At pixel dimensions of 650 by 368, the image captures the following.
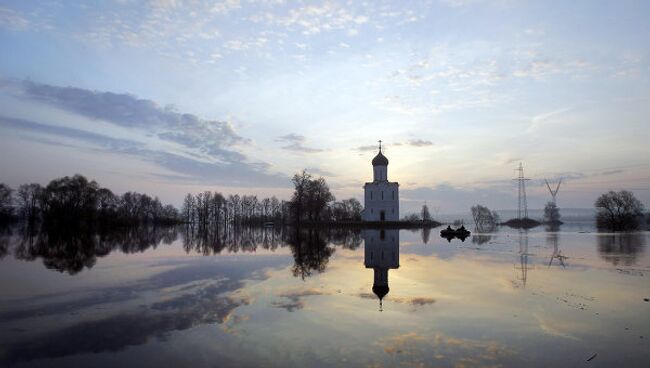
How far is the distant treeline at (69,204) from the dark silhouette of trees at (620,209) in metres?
106

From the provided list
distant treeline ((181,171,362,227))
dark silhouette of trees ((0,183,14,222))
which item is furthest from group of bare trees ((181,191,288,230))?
dark silhouette of trees ((0,183,14,222))

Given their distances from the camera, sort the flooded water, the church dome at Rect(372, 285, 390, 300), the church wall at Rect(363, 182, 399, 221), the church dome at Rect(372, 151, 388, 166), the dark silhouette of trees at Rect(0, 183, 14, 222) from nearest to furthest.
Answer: the flooded water
the church dome at Rect(372, 285, 390, 300)
the church wall at Rect(363, 182, 399, 221)
the church dome at Rect(372, 151, 388, 166)
the dark silhouette of trees at Rect(0, 183, 14, 222)

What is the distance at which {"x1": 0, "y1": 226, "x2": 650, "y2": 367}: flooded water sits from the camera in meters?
8.13

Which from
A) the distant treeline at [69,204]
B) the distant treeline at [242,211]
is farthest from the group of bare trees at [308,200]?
the distant treeline at [69,204]

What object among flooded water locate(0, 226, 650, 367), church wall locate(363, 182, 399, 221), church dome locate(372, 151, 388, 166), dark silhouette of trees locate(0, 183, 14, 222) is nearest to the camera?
flooded water locate(0, 226, 650, 367)

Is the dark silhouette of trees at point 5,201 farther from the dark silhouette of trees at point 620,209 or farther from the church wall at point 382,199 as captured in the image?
the dark silhouette of trees at point 620,209

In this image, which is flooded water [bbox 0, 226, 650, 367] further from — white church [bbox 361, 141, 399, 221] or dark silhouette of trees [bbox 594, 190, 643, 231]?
dark silhouette of trees [bbox 594, 190, 643, 231]

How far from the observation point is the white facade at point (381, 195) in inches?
3467

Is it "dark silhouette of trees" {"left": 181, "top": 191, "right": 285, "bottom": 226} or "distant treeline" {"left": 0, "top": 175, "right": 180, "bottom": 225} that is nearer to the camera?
"distant treeline" {"left": 0, "top": 175, "right": 180, "bottom": 225}

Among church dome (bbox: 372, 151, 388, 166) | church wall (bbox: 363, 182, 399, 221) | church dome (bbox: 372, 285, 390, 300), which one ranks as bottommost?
church dome (bbox: 372, 285, 390, 300)

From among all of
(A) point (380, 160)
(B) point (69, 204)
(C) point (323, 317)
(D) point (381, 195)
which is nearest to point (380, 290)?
(C) point (323, 317)

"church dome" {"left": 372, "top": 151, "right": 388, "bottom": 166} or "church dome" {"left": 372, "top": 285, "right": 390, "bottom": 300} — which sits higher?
"church dome" {"left": 372, "top": 151, "right": 388, "bottom": 166}

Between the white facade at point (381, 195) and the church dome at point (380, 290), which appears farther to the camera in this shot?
the white facade at point (381, 195)

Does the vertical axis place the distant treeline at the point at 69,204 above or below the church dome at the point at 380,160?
below
